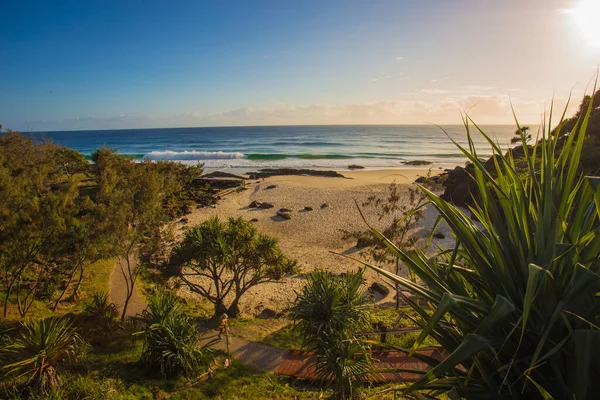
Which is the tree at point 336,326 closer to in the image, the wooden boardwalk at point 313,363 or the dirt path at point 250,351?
the wooden boardwalk at point 313,363

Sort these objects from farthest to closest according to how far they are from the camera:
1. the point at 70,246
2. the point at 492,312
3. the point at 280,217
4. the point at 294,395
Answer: the point at 280,217 < the point at 70,246 < the point at 294,395 < the point at 492,312

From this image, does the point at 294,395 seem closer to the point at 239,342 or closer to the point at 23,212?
the point at 239,342

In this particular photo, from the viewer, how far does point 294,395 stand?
8.23 m

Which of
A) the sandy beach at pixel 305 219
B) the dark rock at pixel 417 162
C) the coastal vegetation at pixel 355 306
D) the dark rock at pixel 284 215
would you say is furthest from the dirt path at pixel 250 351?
the dark rock at pixel 417 162

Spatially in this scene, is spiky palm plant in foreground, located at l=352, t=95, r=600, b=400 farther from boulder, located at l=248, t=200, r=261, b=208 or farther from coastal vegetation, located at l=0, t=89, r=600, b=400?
boulder, located at l=248, t=200, r=261, b=208

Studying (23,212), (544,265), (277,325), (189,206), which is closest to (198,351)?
(277,325)

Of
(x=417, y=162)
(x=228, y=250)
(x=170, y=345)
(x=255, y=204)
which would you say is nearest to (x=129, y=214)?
(x=228, y=250)

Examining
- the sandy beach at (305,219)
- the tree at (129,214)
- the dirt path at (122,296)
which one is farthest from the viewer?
the sandy beach at (305,219)

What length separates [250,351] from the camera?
10.5 m

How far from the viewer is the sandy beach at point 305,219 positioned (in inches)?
667

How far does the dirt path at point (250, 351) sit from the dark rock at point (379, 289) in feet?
23.7

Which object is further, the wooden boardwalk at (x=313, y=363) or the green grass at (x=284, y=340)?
the green grass at (x=284, y=340)

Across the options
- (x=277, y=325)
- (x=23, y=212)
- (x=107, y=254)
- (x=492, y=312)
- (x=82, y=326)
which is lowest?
(x=277, y=325)

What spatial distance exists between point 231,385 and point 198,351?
1.37 meters
